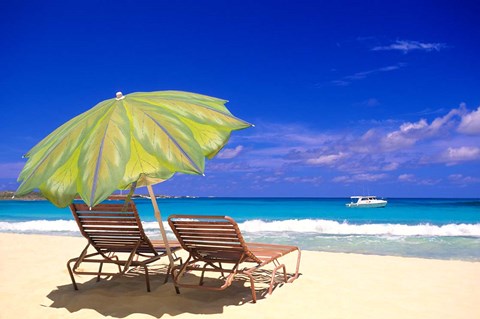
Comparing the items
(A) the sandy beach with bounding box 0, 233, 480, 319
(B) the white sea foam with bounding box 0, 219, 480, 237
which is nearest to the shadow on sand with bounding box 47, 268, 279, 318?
(A) the sandy beach with bounding box 0, 233, 480, 319

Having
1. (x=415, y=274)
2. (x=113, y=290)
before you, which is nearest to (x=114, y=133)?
(x=113, y=290)

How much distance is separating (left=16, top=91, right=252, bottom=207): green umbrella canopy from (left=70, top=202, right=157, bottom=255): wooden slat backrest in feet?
2.98

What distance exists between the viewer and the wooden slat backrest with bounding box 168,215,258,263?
4617 millimetres

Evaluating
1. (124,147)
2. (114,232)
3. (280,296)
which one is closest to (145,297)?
(114,232)

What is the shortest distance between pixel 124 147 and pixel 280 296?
244cm

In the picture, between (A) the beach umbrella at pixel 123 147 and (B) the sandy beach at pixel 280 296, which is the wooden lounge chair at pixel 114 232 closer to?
(B) the sandy beach at pixel 280 296

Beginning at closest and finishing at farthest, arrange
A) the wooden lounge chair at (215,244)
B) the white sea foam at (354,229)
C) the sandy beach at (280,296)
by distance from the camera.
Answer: the sandy beach at (280,296) → the wooden lounge chair at (215,244) → the white sea foam at (354,229)

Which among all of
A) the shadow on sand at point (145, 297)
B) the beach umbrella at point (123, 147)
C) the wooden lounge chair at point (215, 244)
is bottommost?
the shadow on sand at point (145, 297)

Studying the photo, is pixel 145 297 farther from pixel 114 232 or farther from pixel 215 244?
pixel 215 244

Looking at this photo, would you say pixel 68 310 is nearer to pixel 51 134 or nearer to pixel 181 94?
pixel 51 134

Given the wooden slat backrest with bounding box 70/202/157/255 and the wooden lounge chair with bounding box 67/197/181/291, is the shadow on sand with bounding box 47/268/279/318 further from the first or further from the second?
the wooden slat backrest with bounding box 70/202/157/255

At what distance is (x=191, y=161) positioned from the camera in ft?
12.1

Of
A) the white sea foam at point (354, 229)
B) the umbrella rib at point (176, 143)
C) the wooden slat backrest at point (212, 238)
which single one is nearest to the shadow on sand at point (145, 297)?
the wooden slat backrest at point (212, 238)

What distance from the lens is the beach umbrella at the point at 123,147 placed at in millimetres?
3629
